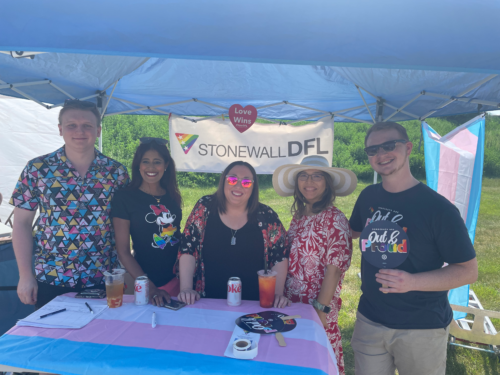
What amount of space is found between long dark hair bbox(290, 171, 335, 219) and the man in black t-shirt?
0.24 m

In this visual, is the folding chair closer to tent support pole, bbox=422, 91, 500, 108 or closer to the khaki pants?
the khaki pants

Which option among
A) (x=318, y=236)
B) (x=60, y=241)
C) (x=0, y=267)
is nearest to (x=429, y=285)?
(x=318, y=236)

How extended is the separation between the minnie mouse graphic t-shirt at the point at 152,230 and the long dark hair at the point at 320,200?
774mm

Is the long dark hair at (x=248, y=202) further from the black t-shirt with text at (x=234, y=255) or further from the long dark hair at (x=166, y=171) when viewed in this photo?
the long dark hair at (x=166, y=171)

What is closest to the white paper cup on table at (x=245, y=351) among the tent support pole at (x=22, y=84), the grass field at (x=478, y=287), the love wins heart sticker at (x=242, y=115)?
the grass field at (x=478, y=287)

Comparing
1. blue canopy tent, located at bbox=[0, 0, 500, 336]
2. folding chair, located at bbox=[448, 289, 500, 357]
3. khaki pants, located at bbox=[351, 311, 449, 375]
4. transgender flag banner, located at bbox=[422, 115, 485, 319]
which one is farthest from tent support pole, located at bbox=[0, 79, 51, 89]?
folding chair, located at bbox=[448, 289, 500, 357]

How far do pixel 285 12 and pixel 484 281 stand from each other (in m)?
5.60

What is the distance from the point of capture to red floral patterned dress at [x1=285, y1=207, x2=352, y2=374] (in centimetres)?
186

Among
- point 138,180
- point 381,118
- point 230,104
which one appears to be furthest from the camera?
point 230,104

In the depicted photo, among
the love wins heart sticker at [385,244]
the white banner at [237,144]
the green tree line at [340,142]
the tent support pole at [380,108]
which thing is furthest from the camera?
the green tree line at [340,142]

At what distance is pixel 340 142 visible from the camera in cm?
1731

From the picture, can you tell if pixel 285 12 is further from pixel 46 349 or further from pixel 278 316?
pixel 46 349

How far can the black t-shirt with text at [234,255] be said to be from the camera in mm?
1832

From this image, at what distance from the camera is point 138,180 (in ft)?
6.86
